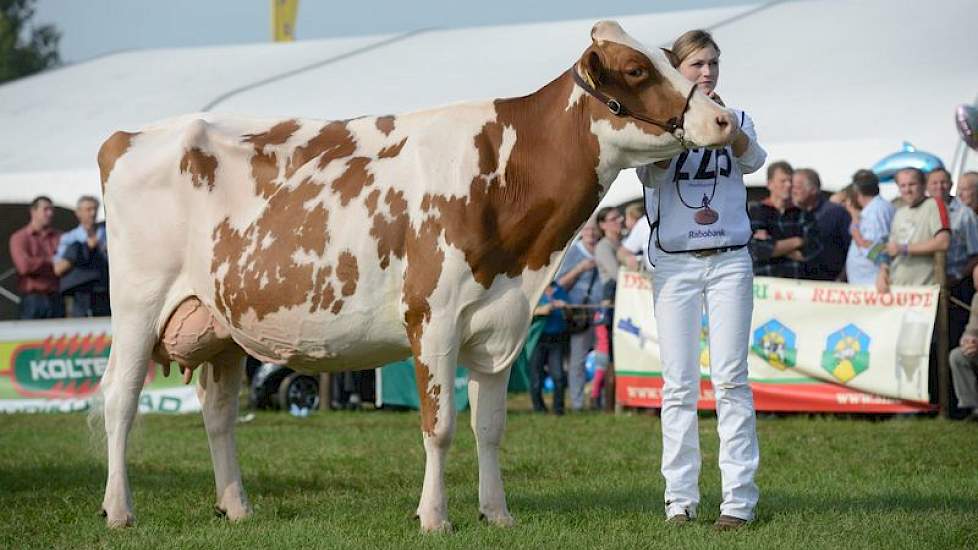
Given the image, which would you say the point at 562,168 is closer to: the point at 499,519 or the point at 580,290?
the point at 499,519

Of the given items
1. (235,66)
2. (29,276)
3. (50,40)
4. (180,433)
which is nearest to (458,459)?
(180,433)

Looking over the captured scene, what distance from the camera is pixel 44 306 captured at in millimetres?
17797

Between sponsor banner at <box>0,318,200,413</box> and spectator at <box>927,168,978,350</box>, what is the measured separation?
807 cm

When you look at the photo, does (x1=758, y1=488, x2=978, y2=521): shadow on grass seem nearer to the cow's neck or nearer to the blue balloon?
the cow's neck

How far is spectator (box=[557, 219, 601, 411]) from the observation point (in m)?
15.5

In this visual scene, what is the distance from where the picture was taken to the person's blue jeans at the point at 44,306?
1775 cm

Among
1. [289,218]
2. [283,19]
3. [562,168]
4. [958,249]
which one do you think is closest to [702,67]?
[562,168]

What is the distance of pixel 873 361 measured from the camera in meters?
13.4

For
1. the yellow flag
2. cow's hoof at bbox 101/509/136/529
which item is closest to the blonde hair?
cow's hoof at bbox 101/509/136/529

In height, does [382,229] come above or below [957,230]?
below

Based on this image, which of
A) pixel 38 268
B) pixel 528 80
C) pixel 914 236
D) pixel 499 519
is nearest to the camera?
pixel 499 519

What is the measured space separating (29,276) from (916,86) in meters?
10.8

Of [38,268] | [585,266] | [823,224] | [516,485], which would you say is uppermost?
[823,224]

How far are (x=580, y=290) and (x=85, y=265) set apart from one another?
5.80 metres
